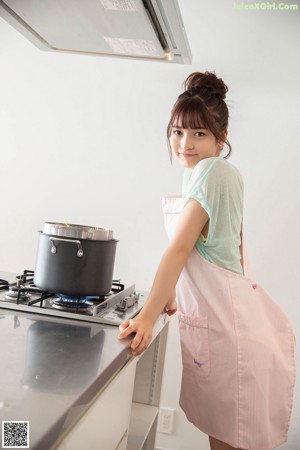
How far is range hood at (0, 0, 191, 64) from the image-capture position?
1.10 m

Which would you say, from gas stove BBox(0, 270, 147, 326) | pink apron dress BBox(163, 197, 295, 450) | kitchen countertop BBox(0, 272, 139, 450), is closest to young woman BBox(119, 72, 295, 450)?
pink apron dress BBox(163, 197, 295, 450)

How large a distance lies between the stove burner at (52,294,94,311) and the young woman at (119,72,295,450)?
196 millimetres

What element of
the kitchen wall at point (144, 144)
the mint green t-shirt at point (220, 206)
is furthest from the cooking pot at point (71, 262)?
the kitchen wall at point (144, 144)

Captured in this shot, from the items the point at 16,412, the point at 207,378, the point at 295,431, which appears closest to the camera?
the point at 16,412

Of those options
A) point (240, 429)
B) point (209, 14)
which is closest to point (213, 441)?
point (240, 429)

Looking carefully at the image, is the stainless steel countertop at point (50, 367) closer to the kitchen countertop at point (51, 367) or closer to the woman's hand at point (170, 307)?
the kitchen countertop at point (51, 367)

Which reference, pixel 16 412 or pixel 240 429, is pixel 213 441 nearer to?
A: pixel 240 429

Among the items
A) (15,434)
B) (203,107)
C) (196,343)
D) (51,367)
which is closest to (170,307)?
(196,343)

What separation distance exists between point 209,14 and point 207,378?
4.73 feet

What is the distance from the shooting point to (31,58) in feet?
6.75

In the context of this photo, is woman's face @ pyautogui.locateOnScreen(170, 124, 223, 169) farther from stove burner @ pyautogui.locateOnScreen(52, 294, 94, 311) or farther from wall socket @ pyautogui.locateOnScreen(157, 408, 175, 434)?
wall socket @ pyautogui.locateOnScreen(157, 408, 175, 434)

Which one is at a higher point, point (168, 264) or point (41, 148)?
point (41, 148)

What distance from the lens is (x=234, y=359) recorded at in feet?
3.95

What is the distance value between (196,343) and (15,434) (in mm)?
827
